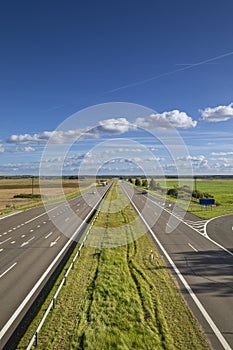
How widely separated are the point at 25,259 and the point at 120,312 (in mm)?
10790

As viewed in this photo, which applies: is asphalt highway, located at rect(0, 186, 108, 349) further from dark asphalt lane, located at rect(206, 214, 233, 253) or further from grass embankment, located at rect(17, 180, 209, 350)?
dark asphalt lane, located at rect(206, 214, 233, 253)

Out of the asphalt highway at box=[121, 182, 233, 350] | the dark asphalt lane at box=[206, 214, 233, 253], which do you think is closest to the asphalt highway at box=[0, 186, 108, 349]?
the asphalt highway at box=[121, 182, 233, 350]

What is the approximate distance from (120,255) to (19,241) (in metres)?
10.3

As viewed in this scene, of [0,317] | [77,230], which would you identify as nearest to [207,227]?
[77,230]

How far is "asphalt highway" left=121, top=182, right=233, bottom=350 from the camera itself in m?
12.0

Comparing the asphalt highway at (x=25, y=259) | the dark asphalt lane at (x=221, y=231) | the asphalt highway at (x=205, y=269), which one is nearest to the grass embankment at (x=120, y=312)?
the asphalt highway at (x=205, y=269)

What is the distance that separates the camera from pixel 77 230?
3338cm

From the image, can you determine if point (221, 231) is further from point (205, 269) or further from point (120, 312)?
point (120, 312)

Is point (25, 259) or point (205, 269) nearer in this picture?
point (205, 269)

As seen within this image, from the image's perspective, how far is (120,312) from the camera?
12.6m

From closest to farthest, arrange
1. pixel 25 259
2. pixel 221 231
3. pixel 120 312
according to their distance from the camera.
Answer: pixel 120 312, pixel 25 259, pixel 221 231

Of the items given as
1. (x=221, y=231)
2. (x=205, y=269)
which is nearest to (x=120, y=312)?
(x=205, y=269)

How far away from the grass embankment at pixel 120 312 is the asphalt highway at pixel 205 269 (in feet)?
2.00

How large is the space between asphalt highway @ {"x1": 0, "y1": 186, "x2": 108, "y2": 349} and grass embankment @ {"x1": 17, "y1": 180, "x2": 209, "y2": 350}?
155 cm
